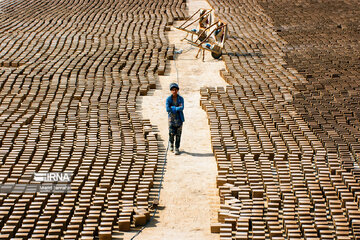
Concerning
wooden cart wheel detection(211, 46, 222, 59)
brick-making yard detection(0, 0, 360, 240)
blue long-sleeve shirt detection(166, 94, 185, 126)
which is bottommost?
wooden cart wheel detection(211, 46, 222, 59)

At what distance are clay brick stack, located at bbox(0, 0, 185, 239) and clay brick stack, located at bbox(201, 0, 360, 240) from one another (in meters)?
1.44

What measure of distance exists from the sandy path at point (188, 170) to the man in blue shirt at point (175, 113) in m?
0.38

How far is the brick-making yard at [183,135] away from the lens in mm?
8297

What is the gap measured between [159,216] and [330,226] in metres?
2.44

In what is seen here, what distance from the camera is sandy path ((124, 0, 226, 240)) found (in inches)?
327

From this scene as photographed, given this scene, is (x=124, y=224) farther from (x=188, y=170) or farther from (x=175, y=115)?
(x=175, y=115)

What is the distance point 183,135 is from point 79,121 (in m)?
2.14

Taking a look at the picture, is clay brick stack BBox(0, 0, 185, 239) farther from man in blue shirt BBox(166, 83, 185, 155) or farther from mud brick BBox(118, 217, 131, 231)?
man in blue shirt BBox(166, 83, 185, 155)

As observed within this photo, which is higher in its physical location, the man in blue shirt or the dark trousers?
A: the man in blue shirt

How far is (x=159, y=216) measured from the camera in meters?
8.64

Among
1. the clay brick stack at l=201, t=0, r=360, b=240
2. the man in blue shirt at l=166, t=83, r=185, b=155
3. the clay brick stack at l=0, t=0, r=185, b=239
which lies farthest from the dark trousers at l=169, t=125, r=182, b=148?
the clay brick stack at l=201, t=0, r=360, b=240

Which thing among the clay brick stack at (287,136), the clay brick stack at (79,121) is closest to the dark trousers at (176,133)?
the clay brick stack at (79,121)

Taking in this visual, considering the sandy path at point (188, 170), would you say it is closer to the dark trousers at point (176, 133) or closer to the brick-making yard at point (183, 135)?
the brick-making yard at point (183, 135)

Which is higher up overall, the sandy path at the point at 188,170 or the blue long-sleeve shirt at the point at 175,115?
the blue long-sleeve shirt at the point at 175,115
